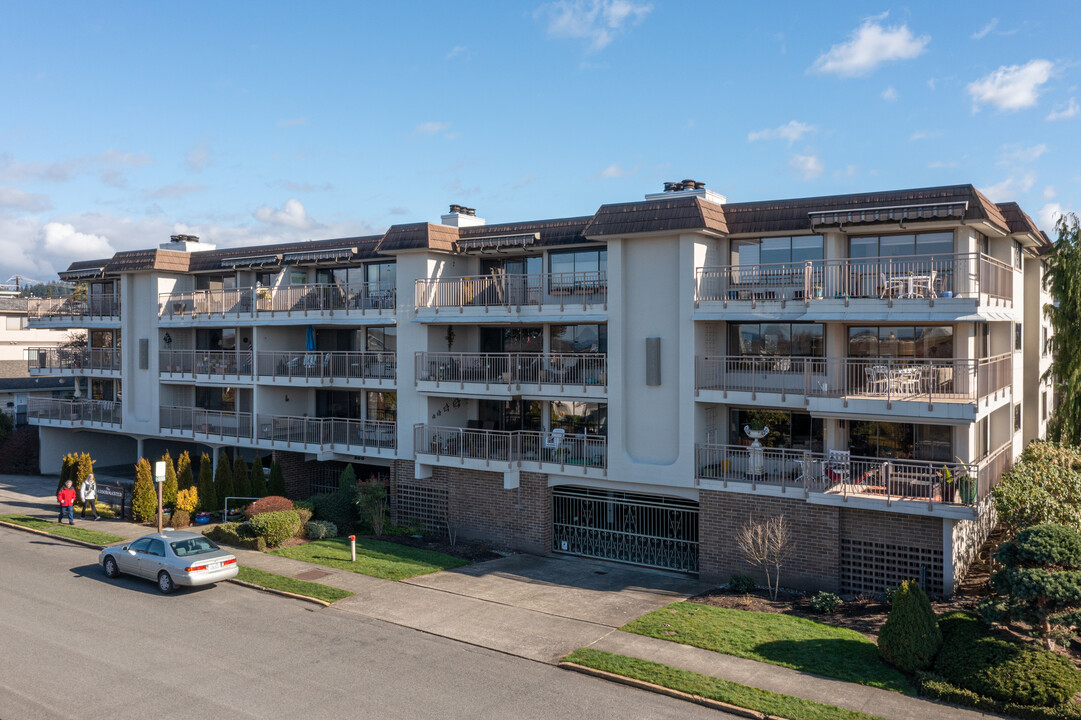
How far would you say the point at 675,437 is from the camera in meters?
22.1

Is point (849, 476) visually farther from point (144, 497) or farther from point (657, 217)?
point (144, 497)

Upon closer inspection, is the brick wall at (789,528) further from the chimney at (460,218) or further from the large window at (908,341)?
the chimney at (460,218)

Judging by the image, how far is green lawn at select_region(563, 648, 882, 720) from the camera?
Result: 1313 centimetres

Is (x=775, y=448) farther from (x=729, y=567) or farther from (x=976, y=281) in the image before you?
(x=976, y=281)

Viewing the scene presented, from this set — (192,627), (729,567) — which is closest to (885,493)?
(729,567)

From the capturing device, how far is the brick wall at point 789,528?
19.7 m

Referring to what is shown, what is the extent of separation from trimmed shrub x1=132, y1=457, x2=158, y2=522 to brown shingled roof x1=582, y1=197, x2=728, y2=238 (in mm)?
17661

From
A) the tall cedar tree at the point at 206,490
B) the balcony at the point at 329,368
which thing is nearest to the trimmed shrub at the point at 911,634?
the balcony at the point at 329,368

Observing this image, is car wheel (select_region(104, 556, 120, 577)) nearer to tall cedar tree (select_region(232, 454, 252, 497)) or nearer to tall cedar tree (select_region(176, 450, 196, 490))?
tall cedar tree (select_region(232, 454, 252, 497))

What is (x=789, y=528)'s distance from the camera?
2011 centimetres

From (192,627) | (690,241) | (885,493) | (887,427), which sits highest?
(690,241)

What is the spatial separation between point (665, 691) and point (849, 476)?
8435 mm

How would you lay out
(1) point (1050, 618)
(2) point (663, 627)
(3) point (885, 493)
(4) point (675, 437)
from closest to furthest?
(1) point (1050, 618)
(2) point (663, 627)
(3) point (885, 493)
(4) point (675, 437)

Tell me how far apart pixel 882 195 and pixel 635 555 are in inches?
462
